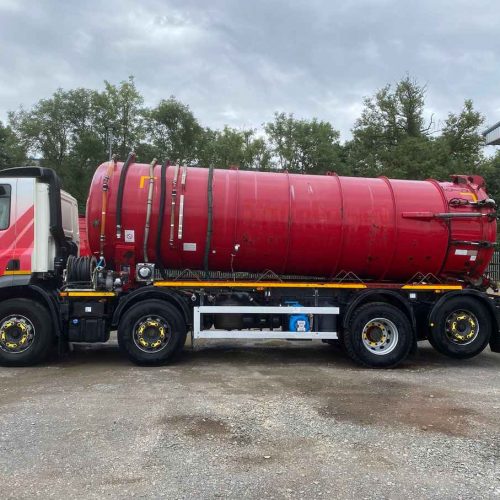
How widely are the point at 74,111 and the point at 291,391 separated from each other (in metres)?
29.0

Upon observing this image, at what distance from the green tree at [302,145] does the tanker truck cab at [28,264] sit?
28432mm

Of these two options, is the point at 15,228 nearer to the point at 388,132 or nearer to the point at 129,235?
the point at 129,235

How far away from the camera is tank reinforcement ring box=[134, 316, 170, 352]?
25.5 feet

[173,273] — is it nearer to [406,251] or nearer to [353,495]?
[406,251]

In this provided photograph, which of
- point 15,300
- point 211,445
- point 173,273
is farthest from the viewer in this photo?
point 173,273

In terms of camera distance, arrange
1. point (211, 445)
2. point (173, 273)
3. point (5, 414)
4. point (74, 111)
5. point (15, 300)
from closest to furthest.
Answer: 1. point (211, 445)
2. point (5, 414)
3. point (15, 300)
4. point (173, 273)
5. point (74, 111)

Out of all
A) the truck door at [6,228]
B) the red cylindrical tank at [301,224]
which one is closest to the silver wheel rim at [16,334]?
the truck door at [6,228]

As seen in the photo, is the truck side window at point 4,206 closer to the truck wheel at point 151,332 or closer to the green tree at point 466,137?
the truck wheel at point 151,332

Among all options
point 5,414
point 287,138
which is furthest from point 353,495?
point 287,138

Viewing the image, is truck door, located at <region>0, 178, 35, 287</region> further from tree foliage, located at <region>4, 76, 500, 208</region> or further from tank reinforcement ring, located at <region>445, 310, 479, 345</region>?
tree foliage, located at <region>4, 76, 500, 208</region>

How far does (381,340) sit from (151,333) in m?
3.75

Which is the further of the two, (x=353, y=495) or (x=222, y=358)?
(x=222, y=358)

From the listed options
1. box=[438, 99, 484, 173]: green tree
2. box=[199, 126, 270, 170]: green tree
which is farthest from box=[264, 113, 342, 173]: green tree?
box=[438, 99, 484, 173]: green tree

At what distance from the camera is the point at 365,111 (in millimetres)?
31953
